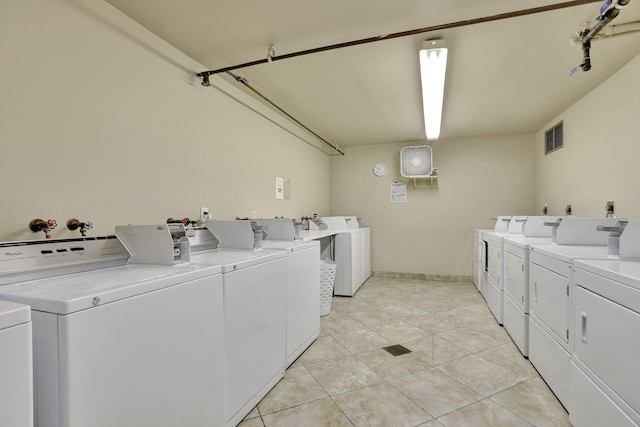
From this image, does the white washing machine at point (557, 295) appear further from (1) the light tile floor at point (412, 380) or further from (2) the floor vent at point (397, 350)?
(2) the floor vent at point (397, 350)

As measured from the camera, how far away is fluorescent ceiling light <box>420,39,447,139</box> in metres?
2.32

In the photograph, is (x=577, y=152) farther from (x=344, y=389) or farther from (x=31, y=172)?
(x=31, y=172)

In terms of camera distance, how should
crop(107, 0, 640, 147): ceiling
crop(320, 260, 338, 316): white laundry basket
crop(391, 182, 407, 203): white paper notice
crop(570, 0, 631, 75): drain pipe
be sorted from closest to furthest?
1. crop(570, 0, 631, 75): drain pipe
2. crop(107, 0, 640, 147): ceiling
3. crop(320, 260, 338, 316): white laundry basket
4. crop(391, 182, 407, 203): white paper notice

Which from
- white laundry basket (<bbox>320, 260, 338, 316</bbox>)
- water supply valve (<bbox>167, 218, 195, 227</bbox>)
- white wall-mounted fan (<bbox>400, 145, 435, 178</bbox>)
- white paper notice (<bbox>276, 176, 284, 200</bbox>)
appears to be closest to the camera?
water supply valve (<bbox>167, 218, 195, 227</bbox>)

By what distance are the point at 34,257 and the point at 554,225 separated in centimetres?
334

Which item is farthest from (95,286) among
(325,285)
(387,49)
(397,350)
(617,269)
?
(325,285)

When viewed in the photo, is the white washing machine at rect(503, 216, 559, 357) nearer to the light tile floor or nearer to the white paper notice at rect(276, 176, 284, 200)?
the light tile floor

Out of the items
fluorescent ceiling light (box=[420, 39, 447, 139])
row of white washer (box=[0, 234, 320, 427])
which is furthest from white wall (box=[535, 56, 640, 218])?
row of white washer (box=[0, 234, 320, 427])

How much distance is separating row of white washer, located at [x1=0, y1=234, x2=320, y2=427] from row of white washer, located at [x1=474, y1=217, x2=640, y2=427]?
173 cm

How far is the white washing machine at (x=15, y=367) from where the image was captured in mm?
728

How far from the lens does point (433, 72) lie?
2.61 meters

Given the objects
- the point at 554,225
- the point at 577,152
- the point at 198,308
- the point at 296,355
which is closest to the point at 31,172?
the point at 198,308

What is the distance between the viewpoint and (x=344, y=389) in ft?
6.79

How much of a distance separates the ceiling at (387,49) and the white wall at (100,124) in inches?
11.0
